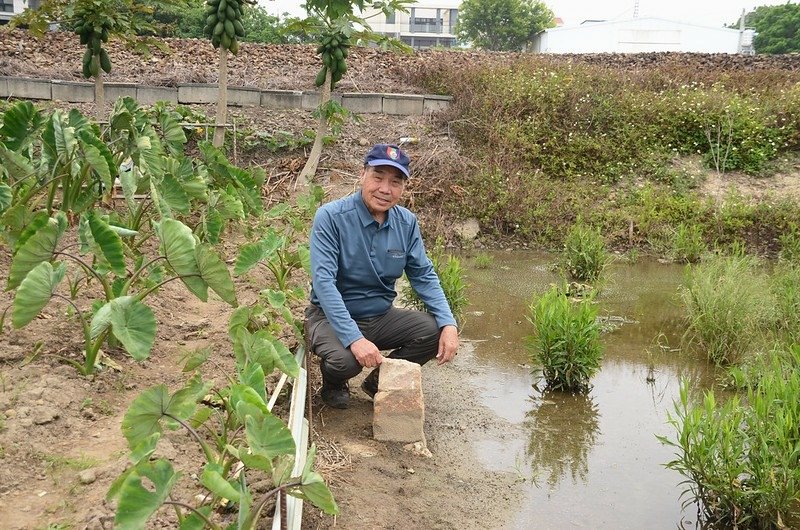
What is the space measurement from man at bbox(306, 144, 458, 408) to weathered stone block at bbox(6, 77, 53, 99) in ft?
28.1

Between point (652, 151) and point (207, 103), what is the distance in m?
6.59

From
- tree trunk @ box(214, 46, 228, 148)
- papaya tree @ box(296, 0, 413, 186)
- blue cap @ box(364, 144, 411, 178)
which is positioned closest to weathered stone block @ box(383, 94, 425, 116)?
papaya tree @ box(296, 0, 413, 186)

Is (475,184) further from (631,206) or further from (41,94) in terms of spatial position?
(41,94)

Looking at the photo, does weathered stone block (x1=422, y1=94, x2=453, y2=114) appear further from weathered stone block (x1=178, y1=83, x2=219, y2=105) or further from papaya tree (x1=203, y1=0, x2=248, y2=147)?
papaya tree (x1=203, y1=0, x2=248, y2=147)

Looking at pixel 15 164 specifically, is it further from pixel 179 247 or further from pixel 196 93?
pixel 196 93

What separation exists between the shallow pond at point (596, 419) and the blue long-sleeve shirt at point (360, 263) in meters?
0.75

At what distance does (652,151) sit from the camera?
10641 mm

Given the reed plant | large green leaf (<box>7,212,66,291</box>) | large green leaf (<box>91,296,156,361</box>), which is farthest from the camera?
the reed plant

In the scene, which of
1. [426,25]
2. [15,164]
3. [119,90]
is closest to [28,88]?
[119,90]

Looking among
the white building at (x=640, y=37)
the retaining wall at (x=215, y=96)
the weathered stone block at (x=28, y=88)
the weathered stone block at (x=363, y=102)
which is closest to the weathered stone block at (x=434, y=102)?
the retaining wall at (x=215, y=96)

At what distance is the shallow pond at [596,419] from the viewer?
9.91 ft

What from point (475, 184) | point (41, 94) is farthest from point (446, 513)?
point (41, 94)

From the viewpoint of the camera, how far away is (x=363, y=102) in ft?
36.6

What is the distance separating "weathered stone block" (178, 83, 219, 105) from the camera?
35.6 ft
